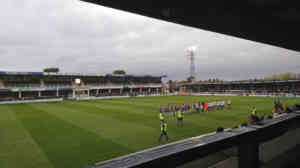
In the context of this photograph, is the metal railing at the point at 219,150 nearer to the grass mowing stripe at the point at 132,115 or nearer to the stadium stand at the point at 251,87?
the grass mowing stripe at the point at 132,115

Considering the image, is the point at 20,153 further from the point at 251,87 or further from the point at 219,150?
the point at 251,87

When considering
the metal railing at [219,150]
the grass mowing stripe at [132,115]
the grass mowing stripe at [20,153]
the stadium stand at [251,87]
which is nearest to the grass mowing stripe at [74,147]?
the grass mowing stripe at [20,153]

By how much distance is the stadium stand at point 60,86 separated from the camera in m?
52.3

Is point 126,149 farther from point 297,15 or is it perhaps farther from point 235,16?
point 297,15

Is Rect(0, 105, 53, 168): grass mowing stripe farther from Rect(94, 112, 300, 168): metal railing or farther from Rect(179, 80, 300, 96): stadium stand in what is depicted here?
Rect(179, 80, 300, 96): stadium stand

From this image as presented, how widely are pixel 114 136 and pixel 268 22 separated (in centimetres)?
1053

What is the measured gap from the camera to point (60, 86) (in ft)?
200

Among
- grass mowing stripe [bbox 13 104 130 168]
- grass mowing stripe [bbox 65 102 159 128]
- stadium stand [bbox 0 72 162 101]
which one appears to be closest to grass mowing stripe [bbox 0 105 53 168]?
grass mowing stripe [bbox 13 104 130 168]

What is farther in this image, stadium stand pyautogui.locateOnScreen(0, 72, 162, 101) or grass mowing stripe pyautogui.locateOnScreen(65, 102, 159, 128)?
stadium stand pyautogui.locateOnScreen(0, 72, 162, 101)

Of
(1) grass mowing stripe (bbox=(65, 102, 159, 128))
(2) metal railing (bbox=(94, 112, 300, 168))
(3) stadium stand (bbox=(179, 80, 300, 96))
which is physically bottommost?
(1) grass mowing stripe (bbox=(65, 102, 159, 128))

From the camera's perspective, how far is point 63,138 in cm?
1148

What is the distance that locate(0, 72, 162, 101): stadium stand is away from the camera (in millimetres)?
52306

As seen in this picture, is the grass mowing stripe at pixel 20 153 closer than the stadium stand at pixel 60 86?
Yes

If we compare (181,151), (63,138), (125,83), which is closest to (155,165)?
(181,151)
